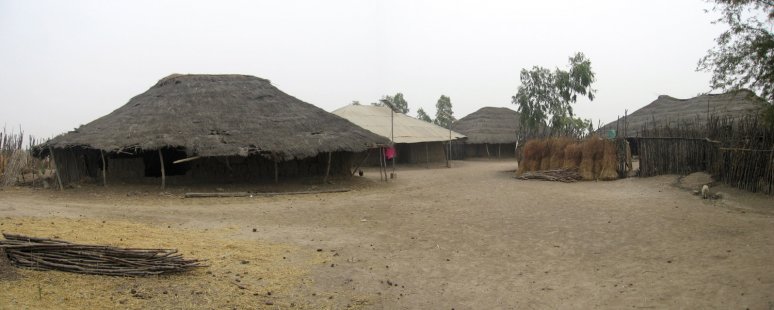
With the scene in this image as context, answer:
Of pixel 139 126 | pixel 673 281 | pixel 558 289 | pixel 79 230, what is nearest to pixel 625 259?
pixel 673 281

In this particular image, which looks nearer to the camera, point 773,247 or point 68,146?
point 773,247

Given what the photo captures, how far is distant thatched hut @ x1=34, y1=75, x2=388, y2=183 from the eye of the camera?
1416cm

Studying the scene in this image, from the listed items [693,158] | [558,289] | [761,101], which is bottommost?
[558,289]

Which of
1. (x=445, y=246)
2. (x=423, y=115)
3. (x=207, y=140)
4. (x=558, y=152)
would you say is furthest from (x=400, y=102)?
(x=445, y=246)

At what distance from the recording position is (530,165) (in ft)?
61.6

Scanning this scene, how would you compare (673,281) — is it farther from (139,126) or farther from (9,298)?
(139,126)

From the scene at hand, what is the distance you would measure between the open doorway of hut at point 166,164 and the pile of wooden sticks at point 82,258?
10688 mm

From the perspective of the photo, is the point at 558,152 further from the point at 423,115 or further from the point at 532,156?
the point at 423,115

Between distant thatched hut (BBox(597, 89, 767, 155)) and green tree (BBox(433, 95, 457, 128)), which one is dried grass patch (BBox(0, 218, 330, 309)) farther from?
green tree (BBox(433, 95, 457, 128))

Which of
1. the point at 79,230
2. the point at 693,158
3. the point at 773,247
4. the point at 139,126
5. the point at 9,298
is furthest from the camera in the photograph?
the point at 139,126

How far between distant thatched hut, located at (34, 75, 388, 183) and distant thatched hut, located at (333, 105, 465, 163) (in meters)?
8.96

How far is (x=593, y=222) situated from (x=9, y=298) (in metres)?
8.10

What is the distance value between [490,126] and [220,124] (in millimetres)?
21559

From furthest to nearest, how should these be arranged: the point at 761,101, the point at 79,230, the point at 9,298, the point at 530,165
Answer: the point at 530,165 → the point at 761,101 → the point at 79,230 → the point at 9,298
